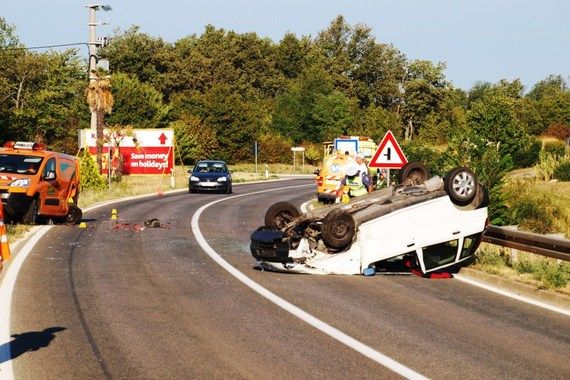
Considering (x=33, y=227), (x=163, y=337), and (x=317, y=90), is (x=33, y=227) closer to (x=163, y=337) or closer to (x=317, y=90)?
(x=163, y=337)

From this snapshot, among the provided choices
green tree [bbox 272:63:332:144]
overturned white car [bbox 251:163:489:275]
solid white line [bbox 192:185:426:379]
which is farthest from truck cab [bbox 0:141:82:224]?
green tree [bbox 272:63:332:144]

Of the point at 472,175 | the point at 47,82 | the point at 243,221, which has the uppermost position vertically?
the point at 47,82

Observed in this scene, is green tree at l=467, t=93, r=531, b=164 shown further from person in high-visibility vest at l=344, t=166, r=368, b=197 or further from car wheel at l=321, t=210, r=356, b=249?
car wheel at l=321, t=210, r=356, b=249

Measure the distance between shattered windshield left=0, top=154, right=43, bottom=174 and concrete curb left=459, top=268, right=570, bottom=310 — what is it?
1187 centimetres

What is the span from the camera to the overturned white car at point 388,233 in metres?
13.0

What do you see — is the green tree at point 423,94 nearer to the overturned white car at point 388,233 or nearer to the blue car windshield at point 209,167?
the blue car windshield at point 209,167

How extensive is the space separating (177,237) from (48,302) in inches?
355

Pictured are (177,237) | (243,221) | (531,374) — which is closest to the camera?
(531,374)

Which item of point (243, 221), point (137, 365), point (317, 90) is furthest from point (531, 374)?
point (317, 90)

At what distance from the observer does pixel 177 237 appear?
1992cm

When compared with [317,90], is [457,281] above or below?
below

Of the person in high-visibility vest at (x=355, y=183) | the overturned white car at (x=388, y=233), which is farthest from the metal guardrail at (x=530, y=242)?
the person in high-visibility vest at (x=355, y=183)

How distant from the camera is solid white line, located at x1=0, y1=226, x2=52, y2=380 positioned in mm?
7711

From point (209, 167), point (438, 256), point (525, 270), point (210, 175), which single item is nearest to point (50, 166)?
point (438, 256)
